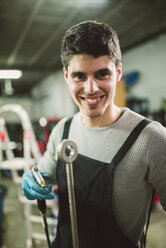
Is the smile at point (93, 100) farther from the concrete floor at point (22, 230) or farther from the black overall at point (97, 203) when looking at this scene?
the concrete floor at point (22, 230)

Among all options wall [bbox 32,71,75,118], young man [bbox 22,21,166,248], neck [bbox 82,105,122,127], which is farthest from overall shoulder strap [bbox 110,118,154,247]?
wall [bbox 32,71,75,118]

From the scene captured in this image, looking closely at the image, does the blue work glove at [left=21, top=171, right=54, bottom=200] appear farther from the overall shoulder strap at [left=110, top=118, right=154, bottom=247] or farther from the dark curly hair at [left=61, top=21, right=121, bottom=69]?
the dark curly hair at [left=61, top=21, right=121, bottom=69]

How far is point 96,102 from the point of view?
0.98 metres

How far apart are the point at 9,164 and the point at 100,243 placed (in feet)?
6.79

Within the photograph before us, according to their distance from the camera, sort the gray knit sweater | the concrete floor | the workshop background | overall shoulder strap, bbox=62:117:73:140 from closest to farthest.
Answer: the gray knit sweater
overall shoulder strap, bbox=62:117:73:140
the concrete floor
the workshop background

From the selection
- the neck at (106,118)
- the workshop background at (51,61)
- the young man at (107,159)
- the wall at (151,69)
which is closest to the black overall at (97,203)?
the young man at (107,159)

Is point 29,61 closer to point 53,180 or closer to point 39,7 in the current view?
point 39,7

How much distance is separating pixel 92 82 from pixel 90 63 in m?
0.08

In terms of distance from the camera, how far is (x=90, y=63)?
0.93 meters

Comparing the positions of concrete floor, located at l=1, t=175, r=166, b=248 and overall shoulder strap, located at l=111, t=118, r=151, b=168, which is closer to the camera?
overall shoulder strap, located at l=111, t=118, r=151, b=168

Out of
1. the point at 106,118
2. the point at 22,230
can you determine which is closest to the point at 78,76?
the point at 106,118

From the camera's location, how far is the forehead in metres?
0.93

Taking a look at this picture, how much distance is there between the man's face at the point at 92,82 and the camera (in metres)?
0.94

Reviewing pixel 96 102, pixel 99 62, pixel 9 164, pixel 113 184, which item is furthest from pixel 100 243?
pixel 9 164
